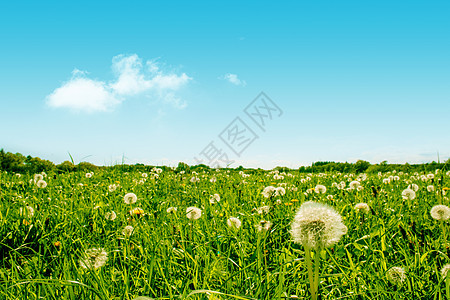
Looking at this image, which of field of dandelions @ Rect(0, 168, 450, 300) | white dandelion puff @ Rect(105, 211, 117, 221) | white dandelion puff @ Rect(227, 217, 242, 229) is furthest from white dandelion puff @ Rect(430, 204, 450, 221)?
white dandelion puff @ Rect(105, 211, 117, 221)

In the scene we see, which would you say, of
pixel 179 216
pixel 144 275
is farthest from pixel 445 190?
pixel 144 275

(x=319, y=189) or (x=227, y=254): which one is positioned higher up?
(x=319, y=189)

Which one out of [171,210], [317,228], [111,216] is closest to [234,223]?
[171,210]

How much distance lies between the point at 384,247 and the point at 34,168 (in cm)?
1053

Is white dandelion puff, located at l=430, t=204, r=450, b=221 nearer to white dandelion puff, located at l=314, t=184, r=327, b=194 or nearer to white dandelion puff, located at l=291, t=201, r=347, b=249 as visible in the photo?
white dandelion puff, located at l=291, t=201, r=347, b=249

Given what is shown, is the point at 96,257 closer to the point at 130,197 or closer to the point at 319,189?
the point at 130,197

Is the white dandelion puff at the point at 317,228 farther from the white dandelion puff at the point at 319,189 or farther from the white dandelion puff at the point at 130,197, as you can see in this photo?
the white dandelion puff at the point at 319,189

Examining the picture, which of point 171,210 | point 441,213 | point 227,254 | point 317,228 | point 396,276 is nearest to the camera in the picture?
point 317,228

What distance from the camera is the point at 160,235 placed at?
253cm

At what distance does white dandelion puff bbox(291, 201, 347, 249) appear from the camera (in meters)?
1.40

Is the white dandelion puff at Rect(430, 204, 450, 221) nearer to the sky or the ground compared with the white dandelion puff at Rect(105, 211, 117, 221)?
nearer to the sky

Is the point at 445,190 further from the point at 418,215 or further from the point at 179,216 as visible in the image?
the point at 179,216

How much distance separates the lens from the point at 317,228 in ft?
4.74

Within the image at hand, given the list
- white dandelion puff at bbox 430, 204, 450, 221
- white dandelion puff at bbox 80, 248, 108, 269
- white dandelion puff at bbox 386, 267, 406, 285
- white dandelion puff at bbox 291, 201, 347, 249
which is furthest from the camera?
white dandelion puff at bbox 430, 204, 450, 221
